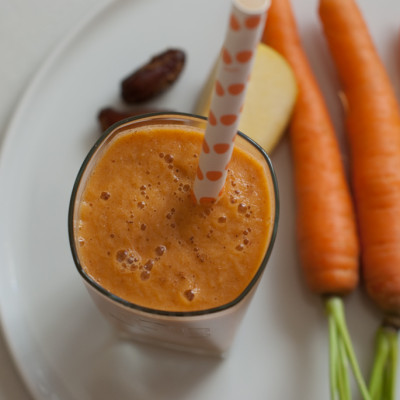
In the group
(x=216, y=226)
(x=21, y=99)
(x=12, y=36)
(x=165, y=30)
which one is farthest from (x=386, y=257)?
(x=12, y=36)

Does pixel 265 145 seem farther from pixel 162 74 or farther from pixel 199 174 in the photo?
pixel 199 174

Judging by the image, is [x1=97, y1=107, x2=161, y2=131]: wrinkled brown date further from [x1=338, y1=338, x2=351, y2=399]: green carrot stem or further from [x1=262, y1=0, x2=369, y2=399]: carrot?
[x1=338, y1=338, x2=351, y2=399]: green carrot stem

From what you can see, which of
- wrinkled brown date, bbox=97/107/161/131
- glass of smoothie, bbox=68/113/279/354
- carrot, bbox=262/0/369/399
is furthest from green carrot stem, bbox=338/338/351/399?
wrinkled brown date, bbox=97/107/161/131

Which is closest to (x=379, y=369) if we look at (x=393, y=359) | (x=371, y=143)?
(x=393, y=359)

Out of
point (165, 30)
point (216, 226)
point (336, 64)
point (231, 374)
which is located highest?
point (165, 30)

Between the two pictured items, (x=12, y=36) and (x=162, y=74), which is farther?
(x=12, y=36)

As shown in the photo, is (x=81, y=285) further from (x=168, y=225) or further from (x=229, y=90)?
(x=229, y=90)
